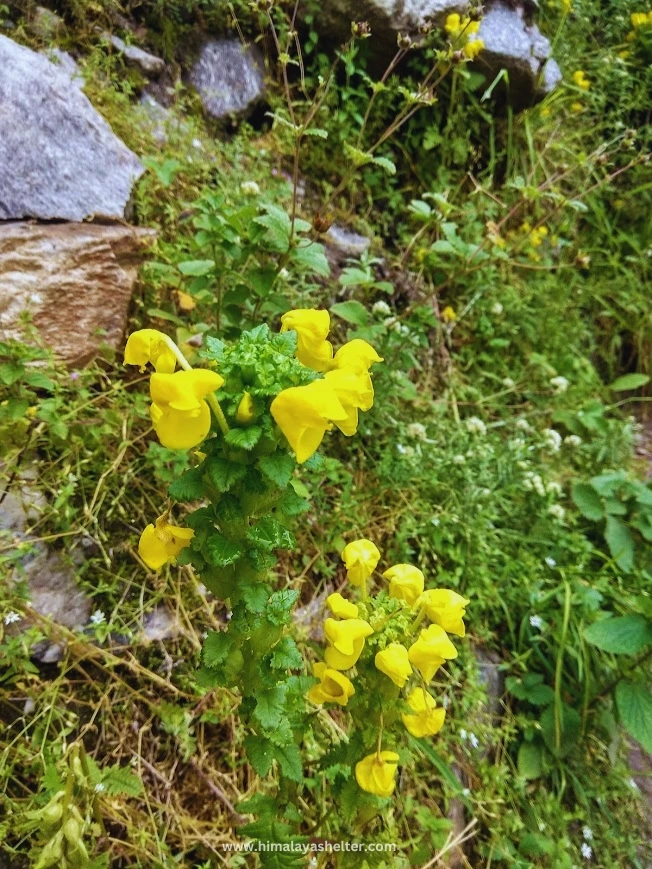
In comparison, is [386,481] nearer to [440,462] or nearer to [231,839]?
[440,462]

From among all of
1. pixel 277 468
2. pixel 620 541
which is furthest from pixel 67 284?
pixel 620 541

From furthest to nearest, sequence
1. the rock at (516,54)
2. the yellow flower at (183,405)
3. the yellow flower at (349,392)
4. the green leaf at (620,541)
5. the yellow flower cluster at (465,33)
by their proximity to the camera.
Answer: the rock at (516,54) → the green leaf at (620,541) → the yellow flower cluster at (465,33) → the yellow flower at (349,392) → the yellow flower at (183,405)

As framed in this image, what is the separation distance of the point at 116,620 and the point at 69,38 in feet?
6.86

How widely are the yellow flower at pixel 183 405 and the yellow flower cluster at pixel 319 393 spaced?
Answer: 0.28 ft

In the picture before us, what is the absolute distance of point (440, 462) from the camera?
2074 mm

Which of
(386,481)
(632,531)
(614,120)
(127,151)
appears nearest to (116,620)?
(386,481)

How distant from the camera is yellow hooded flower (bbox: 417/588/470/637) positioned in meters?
0.98

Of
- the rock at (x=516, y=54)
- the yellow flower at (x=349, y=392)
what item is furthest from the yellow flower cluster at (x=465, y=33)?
the yellow flower at (x=349, y=392)

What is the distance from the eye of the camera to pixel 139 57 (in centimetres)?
236

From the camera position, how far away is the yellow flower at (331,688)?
99cm

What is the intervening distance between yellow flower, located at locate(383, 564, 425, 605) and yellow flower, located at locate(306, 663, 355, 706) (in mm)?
166

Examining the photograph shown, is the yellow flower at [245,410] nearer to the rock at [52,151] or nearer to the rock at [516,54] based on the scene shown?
the rock at [52,151]

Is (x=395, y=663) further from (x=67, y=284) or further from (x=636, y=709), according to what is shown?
(x=67, y=284)

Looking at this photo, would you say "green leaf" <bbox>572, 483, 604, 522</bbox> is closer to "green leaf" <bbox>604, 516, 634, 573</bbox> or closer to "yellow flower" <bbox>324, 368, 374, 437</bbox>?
"green leaf" <bbox>604, 516, 634, 573</bbox>
